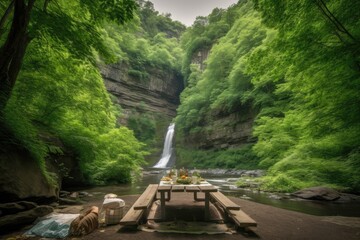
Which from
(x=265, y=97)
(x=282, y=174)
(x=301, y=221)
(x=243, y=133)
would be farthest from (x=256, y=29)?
(x=301, y=221)

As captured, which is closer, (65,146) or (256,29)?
(65,146)

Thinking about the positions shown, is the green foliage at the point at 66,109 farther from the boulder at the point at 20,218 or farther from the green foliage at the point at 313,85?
the green foliage at the point at 313,85

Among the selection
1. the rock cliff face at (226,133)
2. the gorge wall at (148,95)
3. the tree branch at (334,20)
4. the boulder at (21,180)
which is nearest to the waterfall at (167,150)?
the gorge wall at (148,95)

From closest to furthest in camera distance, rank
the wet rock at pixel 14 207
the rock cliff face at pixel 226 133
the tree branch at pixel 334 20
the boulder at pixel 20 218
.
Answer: the boulder at pixel 20 218
the wet rock at pixel 14 207
the tree branch at pixel 334 20
the rock cliff face at pixel 226 133

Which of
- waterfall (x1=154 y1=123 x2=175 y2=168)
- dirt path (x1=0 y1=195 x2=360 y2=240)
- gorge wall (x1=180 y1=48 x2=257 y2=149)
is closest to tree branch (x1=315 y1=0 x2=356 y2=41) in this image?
dirt path (x1=0 y1=195 x2=360 y2=240)

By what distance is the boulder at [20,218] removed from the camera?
13.0 ft

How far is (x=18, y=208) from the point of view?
439cm

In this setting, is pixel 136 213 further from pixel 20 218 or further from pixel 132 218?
pixel 20 218

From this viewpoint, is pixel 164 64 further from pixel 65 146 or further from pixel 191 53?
pixel 65 146

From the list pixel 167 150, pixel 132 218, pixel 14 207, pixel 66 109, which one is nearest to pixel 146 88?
pixel 167 150

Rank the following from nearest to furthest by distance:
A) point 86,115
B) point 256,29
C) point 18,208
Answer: point 18,208, point 86,115, point 256,29

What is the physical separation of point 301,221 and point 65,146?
880cm

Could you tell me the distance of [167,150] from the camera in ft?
125

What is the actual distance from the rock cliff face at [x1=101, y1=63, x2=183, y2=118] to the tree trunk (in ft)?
112
